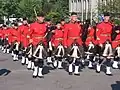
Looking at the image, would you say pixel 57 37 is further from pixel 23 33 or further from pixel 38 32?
pixel 38 32

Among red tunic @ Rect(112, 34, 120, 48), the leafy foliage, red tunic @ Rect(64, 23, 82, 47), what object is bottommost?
the leafy foliage

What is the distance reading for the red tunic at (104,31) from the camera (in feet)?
44.5

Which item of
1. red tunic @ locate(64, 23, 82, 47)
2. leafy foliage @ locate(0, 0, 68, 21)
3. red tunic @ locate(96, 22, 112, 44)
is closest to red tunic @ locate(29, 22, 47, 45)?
red tunic @ locate(64, 23, 82, 47)

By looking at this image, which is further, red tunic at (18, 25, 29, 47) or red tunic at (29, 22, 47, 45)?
red tunic at (18, 25, 29, 47)

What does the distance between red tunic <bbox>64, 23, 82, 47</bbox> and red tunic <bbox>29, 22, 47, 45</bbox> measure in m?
0.94

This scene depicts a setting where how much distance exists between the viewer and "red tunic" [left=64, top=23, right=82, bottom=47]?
1354 centimetres

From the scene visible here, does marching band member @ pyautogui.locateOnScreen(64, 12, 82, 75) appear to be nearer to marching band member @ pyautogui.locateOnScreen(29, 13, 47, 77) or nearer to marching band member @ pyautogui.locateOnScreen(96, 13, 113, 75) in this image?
marching band member @ pyautogui.locateOnScreen(96, 13, 113, 75)

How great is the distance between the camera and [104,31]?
1364 cm

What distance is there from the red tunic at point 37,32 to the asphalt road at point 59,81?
3.71ft

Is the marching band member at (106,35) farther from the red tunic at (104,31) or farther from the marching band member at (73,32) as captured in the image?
the marching band member at (73,32)

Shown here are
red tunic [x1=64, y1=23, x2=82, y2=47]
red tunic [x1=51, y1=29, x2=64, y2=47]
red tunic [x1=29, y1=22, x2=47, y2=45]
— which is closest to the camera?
red tunic [x1=29, y1=22, x2=47, y2=45]

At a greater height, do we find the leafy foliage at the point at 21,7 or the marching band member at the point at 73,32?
the marching band member at the point at 73,32

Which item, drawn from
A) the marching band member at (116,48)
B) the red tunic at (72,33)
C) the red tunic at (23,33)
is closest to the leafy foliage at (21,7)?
the red tunic at (23,33)

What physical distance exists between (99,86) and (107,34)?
2639mm
